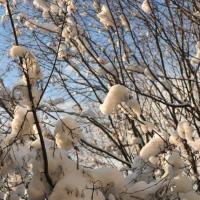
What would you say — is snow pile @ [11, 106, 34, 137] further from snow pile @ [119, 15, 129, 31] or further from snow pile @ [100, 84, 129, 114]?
snow pile @ [119, 15, 129, 31]

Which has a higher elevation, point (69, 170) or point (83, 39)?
point (83, 39)

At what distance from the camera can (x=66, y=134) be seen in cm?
231

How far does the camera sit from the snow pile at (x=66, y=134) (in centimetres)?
231

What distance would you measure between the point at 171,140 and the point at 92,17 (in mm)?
3234

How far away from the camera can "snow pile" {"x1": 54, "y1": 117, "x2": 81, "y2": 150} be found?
2309 millimetres

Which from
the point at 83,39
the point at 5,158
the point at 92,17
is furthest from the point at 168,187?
the point at 92,17

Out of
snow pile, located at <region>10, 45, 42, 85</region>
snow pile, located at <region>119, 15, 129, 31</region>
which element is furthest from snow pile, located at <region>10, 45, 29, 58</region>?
snow pile, located at <region>119, 15, 129, 31</region>

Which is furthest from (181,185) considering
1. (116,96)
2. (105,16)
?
(105,16)

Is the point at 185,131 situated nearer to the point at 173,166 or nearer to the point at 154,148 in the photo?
the point at 154,148

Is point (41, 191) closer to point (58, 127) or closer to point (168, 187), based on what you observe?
point (58, 127)

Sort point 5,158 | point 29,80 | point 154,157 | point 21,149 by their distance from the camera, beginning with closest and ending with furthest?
point 29,80 → point 5,158 → point 21,149 → point 154,157

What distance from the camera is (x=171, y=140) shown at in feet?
13.0

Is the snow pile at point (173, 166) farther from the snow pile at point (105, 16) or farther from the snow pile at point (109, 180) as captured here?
the snow pile at point (105, 16)

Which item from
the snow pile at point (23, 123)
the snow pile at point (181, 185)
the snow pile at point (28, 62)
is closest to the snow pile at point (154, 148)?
the snow pile at point (181, 185)
